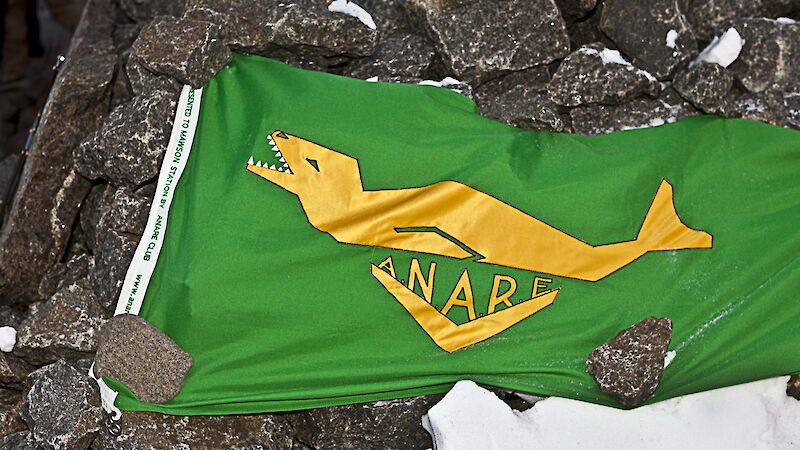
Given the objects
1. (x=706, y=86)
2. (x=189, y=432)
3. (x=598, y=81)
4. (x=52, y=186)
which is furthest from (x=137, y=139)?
(x=706, y=86)

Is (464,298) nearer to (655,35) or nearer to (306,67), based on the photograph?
(306,67)

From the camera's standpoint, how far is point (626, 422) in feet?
5.90

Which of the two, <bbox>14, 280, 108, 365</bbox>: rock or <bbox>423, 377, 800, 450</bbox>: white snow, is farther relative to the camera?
<bbox>14, 280, 108, 365</bbox>: rock

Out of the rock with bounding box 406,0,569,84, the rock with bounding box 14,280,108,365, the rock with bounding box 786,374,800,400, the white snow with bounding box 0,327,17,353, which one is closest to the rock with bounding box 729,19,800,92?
the rock with bounding box 406,0,569,84

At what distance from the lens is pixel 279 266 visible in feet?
5.83

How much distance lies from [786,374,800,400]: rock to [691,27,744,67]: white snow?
2.42 feet

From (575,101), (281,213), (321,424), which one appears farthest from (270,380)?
(575,101)

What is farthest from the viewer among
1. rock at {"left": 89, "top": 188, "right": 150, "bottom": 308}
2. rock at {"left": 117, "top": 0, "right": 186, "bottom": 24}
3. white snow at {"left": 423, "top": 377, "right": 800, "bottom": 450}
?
rock at {"left": 117, "top": 0, "right": 186, "bottom": 24}

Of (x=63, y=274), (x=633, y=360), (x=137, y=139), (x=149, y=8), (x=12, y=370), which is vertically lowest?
(x=12, y=370)

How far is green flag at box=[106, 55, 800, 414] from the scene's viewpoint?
69.7 inches

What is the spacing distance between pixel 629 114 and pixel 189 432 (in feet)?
4.00

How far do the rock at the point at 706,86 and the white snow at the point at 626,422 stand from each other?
0.62 m

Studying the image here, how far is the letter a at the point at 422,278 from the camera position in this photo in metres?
1.79

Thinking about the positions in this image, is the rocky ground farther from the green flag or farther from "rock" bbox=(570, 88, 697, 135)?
the green flag
